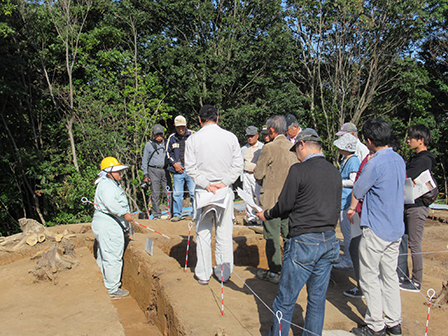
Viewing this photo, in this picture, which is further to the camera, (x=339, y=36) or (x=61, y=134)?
(x=339, y=36)

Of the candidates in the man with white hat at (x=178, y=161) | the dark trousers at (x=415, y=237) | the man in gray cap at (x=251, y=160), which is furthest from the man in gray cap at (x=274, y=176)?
the man with white hat at (x=178, y=161)

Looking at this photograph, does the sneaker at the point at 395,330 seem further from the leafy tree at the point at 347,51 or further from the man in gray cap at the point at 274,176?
the leafy tree at the point at 347,51

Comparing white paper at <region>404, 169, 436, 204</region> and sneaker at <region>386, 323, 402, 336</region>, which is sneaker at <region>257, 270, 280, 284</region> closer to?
sneaker at <region>386, 323, 402, 336</region>

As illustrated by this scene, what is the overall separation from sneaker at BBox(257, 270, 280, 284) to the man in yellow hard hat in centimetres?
197

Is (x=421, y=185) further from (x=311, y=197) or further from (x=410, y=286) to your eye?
(x=311, y=197)

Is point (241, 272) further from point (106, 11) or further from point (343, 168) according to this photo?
point (106, 11)

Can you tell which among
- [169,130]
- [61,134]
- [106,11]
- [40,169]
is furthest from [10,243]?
[106,11]

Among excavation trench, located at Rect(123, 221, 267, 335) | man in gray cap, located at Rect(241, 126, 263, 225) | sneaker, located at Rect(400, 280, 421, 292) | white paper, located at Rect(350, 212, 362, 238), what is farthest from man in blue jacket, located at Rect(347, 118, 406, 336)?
man in gray cap, located at Rect(241, 126, 263, 225)

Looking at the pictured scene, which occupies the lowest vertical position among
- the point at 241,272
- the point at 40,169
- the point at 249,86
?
the point at 241,272

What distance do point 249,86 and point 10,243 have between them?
29.3ft

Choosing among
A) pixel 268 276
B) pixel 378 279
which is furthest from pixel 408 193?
pixel 268 276

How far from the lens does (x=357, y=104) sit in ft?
42.7

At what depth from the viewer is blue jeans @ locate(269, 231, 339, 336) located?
2.71m

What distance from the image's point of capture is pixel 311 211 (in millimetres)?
2736
